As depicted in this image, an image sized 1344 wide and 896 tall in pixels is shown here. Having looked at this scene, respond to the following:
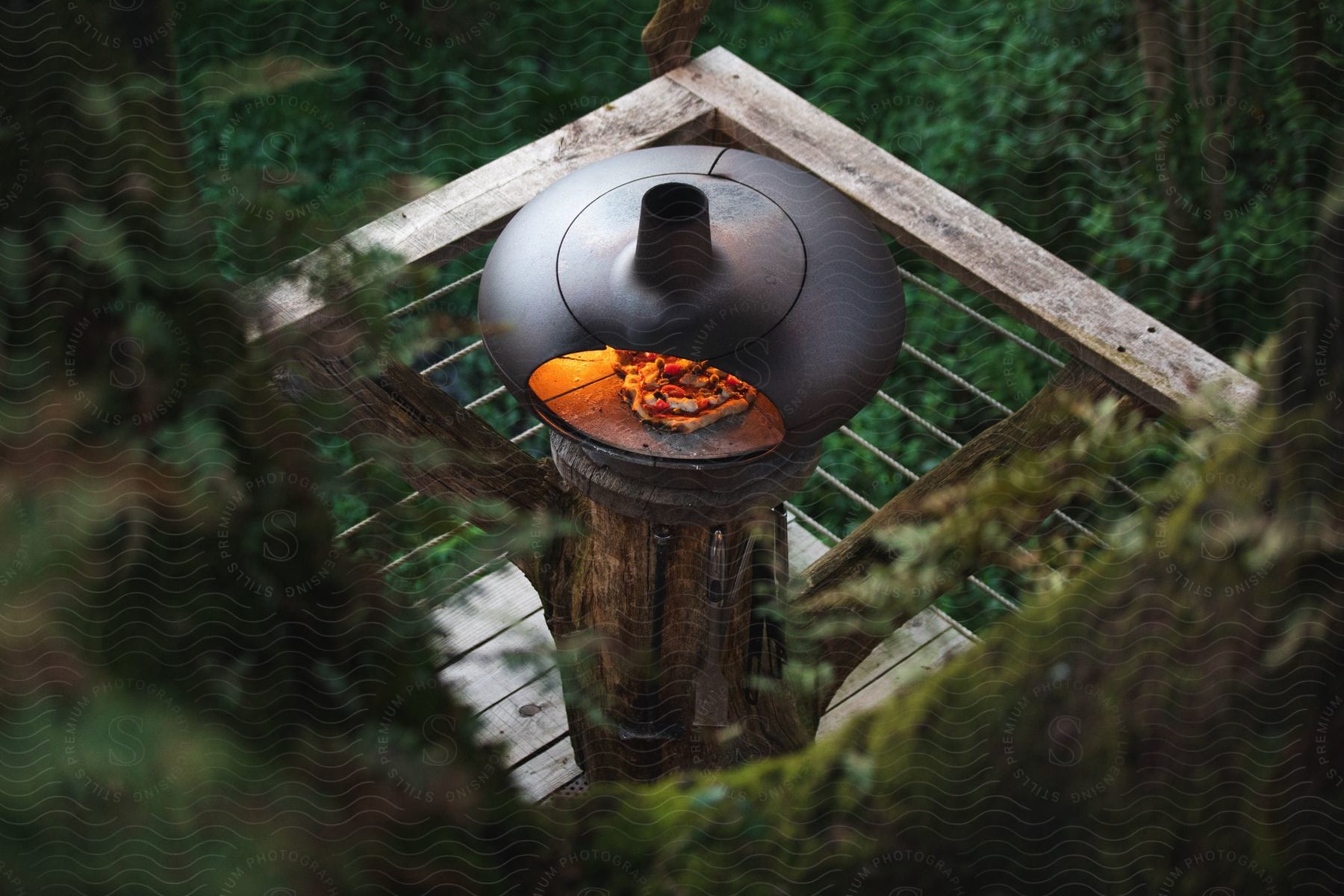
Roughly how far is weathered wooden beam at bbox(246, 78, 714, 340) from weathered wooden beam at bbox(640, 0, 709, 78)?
0.07 m

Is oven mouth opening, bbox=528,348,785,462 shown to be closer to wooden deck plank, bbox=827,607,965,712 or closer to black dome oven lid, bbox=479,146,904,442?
black dome oven lid, bbox=479,146,904,442

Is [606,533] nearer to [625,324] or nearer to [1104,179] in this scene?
[625,324]

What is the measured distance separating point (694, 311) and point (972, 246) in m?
0.86

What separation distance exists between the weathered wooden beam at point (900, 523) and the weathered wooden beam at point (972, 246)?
71 mm

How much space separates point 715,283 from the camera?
79.1 inches

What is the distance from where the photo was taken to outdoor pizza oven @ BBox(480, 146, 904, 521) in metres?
2.01

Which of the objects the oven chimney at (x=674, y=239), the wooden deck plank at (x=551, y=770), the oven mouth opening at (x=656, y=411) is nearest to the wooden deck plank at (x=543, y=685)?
the wooden deck plank at (x=551, y=770)

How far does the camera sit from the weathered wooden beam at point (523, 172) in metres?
2.60

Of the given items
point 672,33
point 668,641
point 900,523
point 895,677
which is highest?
point 672,33

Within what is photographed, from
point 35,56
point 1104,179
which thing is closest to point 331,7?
point 1104,179

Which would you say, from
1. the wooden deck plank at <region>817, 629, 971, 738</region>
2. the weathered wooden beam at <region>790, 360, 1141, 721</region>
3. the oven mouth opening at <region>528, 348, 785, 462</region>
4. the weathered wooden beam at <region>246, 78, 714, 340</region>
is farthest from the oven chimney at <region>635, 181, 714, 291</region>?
the wooden deck plank at <region>817, 629, 971, 738</region>

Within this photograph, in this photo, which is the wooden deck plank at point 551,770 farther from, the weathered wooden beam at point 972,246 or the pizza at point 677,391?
the weathered wooden beam at point 972,246

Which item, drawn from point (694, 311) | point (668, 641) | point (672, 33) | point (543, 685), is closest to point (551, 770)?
point (543, 685)

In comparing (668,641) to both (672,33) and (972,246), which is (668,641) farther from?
(672,33)
